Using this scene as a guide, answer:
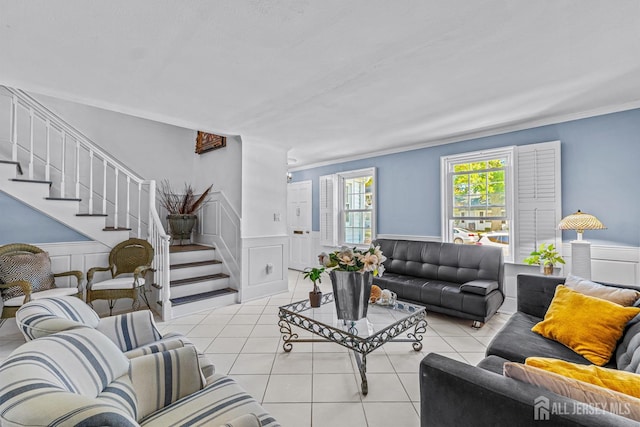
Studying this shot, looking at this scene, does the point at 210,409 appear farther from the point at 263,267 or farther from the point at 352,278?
the point at 263,267

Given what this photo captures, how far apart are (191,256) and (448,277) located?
12.0ft

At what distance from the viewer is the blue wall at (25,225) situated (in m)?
3.06

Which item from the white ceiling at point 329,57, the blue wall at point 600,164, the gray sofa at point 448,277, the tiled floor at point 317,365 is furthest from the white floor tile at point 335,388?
the blue wall at point 600,164

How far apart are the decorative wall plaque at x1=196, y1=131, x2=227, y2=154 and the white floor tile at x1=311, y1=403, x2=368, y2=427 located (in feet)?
12.7

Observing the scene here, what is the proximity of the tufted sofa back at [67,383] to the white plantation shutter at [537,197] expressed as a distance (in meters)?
4.10

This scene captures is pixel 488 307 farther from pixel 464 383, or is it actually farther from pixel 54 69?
pixel 54 69

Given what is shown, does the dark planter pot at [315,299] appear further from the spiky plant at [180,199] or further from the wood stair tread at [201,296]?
the spiky plant at [180,199]

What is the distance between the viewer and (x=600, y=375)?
1.06 m

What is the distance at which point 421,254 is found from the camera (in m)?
4.08

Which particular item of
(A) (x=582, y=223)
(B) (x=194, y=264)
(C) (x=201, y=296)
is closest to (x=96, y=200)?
(B) (x=194, y=264)

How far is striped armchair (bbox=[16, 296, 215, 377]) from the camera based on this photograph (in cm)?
120

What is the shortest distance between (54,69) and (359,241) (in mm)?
4587

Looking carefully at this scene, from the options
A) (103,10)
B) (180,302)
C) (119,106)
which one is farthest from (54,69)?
(180,302)

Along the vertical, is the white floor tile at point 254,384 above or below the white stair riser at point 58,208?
below
